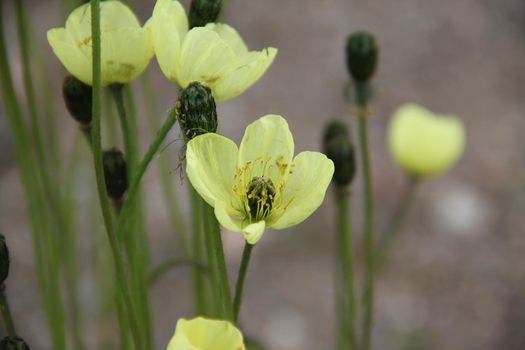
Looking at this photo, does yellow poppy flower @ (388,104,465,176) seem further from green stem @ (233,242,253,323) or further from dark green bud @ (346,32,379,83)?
green stem @ (233,242,253,323)

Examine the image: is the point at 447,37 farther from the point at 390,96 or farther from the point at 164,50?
the point at 164,50

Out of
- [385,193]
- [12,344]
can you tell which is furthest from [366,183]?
[385,193]

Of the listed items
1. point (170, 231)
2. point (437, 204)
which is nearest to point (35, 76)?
point (170, 231)

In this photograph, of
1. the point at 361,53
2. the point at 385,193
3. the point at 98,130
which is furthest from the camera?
the point at 385,193

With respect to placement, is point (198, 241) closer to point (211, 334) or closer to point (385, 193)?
point (211, 334)

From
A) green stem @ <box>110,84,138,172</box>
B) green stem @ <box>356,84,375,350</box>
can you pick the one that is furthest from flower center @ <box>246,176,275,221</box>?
green stem @ <box>356,84,375,350</box>
